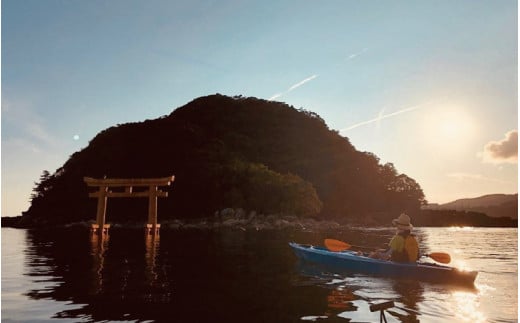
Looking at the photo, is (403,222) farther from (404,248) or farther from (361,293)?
(361,293)

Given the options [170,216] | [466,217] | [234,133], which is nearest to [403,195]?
[466,217]

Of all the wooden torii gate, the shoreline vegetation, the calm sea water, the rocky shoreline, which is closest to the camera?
the calm sea water

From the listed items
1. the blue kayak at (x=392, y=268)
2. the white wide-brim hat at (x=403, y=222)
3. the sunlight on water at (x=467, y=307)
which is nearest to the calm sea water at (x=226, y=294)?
the sunlight on water at (x=467, y=307)

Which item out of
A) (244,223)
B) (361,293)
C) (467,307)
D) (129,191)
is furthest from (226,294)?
(244,223)

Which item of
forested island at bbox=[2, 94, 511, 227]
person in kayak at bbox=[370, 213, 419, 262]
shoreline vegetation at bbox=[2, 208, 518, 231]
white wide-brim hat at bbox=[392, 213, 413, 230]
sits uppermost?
forested island at bbox=[2, 94, 511, 227]

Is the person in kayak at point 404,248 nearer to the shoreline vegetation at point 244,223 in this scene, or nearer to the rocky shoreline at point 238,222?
the shoreline vegetation at point 244,223

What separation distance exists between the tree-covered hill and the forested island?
0.58 feet

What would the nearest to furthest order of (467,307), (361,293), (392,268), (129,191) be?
(467,307) < (361,293) < (392,268) < (129,191)

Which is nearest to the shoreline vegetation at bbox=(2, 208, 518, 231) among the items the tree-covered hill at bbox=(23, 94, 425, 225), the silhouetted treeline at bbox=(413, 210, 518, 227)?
the tree-covered hill at bbox=(23, 94, 425, 225)

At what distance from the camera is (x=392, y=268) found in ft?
48.2

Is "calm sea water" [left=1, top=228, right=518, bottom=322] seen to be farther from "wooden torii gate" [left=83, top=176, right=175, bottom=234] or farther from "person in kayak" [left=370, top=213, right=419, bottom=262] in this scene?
"wooden torii gate" [left=83, top=176, right=175, bottom=234]

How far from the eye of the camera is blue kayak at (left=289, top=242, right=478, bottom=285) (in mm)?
13609

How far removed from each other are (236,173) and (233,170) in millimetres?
790

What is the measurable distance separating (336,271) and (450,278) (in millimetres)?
3851
